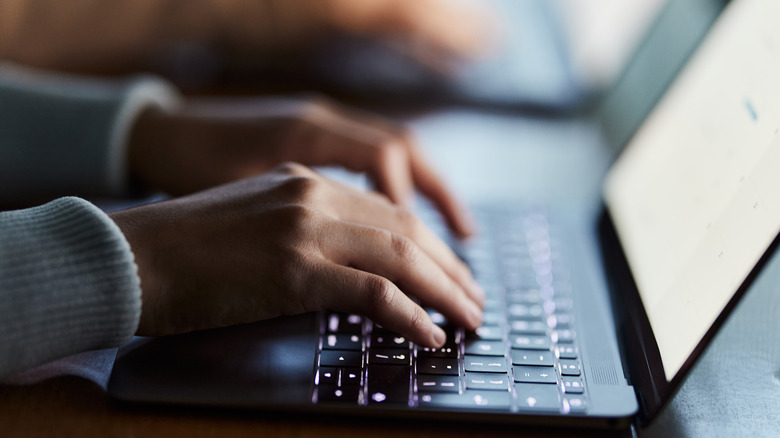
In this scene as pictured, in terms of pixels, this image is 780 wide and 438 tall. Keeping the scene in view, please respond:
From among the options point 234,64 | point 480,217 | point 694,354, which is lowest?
point 234,64

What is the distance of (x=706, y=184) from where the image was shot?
1.74ft

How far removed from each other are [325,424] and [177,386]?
10 cm

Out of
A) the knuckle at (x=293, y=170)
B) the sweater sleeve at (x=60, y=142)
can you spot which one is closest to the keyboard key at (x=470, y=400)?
the knuckle at (x=293, y=170)

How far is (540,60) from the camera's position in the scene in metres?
1.02

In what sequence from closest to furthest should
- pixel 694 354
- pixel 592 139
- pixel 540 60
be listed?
1. pixel 694 354
2. pixel 592 139
3. pixel 540 60

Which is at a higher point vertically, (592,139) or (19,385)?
(592,139)

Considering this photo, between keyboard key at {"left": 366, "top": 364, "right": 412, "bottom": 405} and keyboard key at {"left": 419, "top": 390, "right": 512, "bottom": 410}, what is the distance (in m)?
0.01

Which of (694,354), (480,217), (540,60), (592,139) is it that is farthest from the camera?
(540,60)

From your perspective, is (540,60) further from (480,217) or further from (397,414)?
(397,414)

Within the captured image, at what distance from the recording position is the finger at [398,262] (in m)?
0.50

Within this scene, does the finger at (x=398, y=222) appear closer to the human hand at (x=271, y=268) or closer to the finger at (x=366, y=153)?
the human hand at (x=271, y=268)

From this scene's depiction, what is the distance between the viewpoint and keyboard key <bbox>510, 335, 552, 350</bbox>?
0.52 m

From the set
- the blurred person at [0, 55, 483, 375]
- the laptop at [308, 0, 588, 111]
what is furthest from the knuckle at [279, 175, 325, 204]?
the laptop at [308, 0, 588, 111]

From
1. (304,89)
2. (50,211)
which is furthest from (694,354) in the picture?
(304,89)
